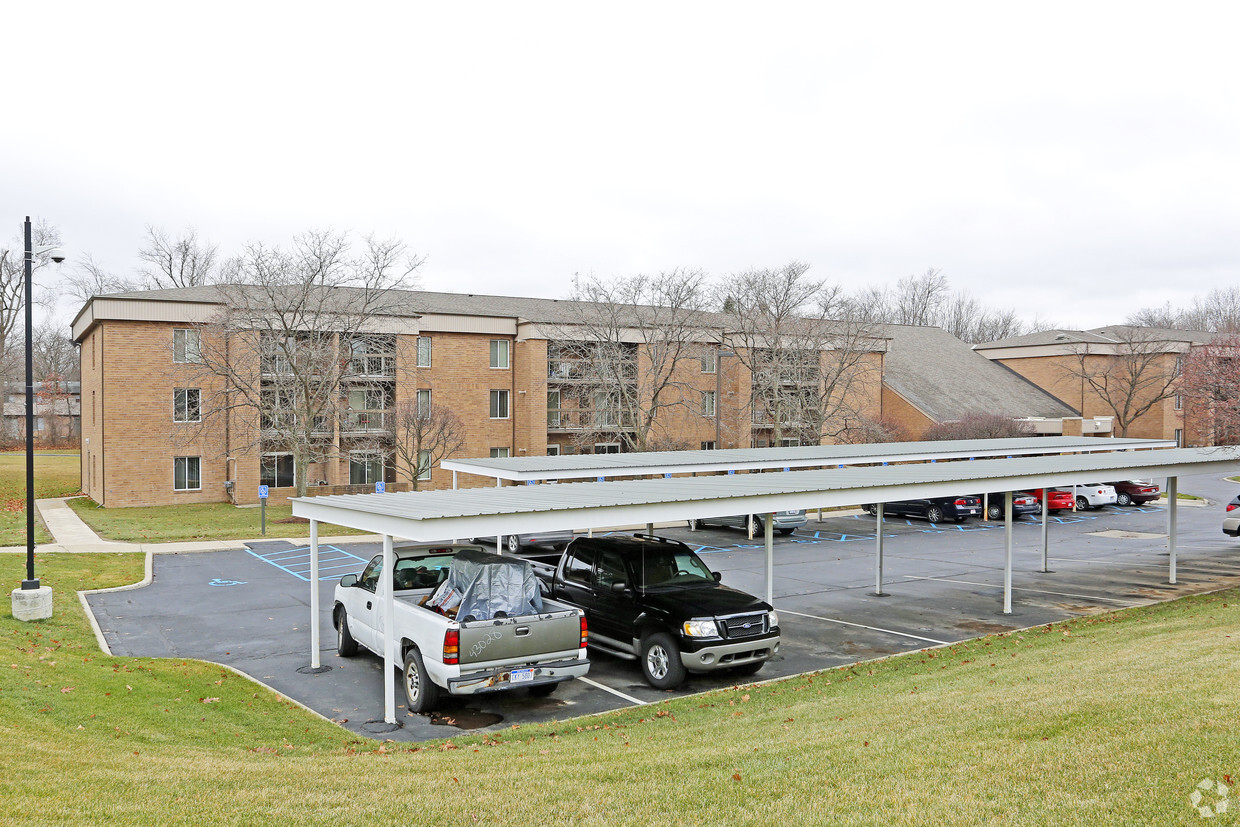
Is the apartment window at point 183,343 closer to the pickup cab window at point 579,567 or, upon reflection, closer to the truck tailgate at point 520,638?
the pickup cab window at point 579,567

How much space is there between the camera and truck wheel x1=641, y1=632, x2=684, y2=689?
38.5 feet

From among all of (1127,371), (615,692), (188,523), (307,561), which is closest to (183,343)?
(188,523)

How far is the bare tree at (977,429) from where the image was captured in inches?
1981

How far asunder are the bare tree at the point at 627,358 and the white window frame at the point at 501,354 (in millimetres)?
2096

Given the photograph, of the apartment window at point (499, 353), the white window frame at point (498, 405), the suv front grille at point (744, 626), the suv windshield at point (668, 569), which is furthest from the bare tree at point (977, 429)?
the suv front grille at point (744, 626)

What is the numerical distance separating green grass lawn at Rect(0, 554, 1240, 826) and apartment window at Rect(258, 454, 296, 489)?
2822 centimetres

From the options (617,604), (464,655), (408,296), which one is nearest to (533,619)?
(464,655)

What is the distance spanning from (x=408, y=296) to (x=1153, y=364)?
5114cm

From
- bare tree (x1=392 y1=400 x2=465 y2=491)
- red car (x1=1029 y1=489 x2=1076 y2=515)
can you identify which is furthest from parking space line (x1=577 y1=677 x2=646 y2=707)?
red car (x1=1029 y1=489 x2=1076 y2=515)

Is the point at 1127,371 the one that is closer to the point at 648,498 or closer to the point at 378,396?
the point at 378,396

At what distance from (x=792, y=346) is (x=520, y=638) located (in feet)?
124

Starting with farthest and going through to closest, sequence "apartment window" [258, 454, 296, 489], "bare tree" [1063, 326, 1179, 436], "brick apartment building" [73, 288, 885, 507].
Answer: "bare tree" [1063, 326, 1179, 436] → "apartment window" [258, 454, 296, 489] → "brick apartment building" [73, 288, 885, 507]

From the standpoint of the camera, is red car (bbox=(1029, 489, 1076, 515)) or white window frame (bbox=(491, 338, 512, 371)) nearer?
red car (bbox=(1029, 489, 1076, 515))

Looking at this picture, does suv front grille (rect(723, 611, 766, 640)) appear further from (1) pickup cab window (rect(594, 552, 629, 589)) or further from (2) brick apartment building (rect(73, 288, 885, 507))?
(2) brick apartment building (rect(73, 288, 885, 507))
